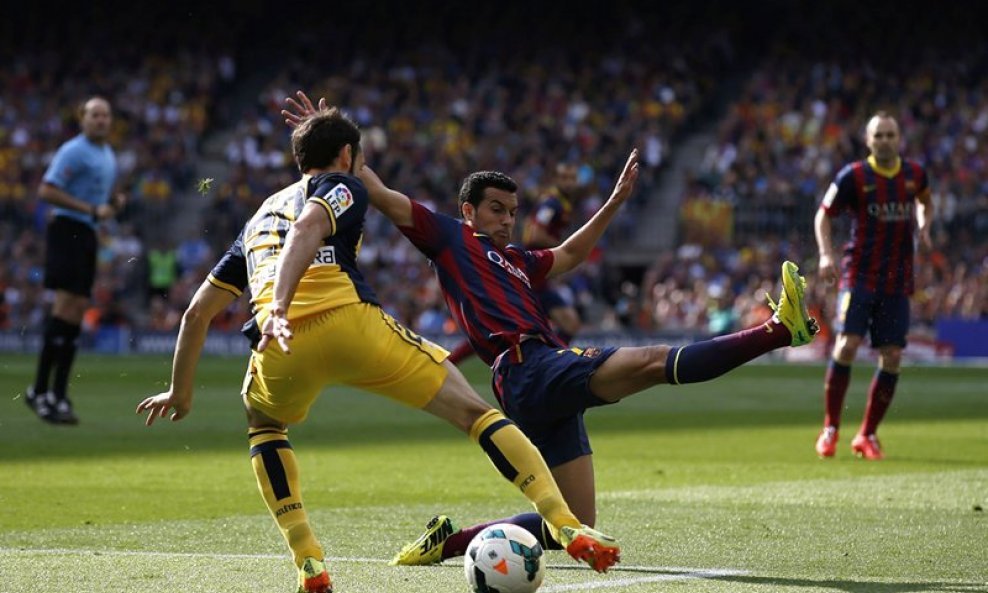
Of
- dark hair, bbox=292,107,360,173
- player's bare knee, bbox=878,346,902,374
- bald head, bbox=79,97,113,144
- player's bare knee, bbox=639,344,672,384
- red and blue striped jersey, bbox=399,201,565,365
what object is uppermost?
bald head, bbox=79,97,113,144

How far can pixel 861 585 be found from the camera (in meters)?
6.02

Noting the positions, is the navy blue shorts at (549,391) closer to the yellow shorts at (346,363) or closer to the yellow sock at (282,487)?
the yellow shorts at (346,363)

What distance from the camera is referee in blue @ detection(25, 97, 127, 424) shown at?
41.5ft

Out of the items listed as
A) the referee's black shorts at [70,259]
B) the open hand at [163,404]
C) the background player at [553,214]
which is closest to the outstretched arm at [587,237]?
the open hand at [163,404]

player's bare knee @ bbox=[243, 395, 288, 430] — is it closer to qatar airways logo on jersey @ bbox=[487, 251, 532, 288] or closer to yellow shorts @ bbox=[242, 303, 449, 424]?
yellow shorts @ bbox=[242, 303, 449, 424]

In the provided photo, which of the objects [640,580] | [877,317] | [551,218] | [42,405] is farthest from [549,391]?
[551,218]

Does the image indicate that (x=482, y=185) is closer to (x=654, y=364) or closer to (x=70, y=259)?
Answer: (x=654, y=364)

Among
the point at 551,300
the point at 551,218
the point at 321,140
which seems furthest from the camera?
the point at 551,300

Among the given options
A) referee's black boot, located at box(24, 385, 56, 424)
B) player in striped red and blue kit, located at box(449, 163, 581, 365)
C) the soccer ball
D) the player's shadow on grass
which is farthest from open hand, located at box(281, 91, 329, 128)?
player in striped red and blue kit, located at box(449, 163, 581, 365)

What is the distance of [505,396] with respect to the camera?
6.42 m

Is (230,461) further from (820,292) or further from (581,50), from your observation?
(581,50)

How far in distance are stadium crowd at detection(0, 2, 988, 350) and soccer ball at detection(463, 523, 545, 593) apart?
2223 cm

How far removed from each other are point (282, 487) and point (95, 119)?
24.7ft

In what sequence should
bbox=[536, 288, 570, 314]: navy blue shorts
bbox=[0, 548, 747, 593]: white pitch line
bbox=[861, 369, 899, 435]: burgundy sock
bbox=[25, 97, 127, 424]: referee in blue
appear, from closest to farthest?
bbox=[0, 548, 747, 593]: white pitch line → bbox=[861, 369, 899, 435]: burgundy sock → bbox=[25, 97, 127, 424]: referee in blue → bbox=[536, 288, 570, 314]: navy blue shorts
